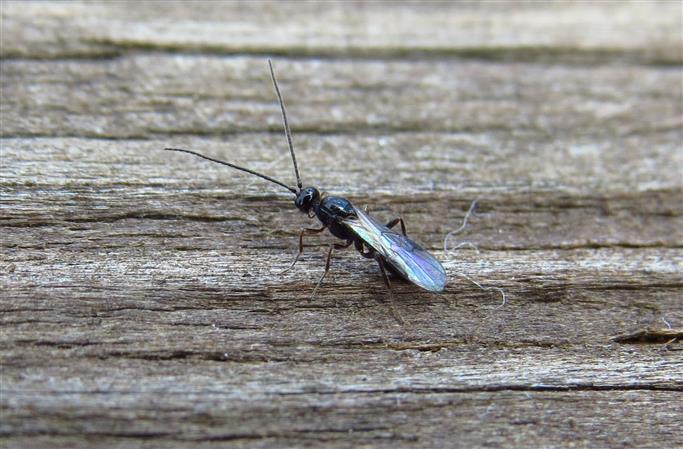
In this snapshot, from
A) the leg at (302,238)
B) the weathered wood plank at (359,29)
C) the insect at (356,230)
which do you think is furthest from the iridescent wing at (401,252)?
the weathered wood plank at (359,29)

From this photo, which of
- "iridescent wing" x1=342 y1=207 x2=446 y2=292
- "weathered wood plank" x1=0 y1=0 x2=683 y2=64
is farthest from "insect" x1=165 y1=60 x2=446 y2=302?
"weathered wood plank" x1=0 y1=0 x2=683 y2=64

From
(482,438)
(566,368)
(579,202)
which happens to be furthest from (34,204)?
(579,202)

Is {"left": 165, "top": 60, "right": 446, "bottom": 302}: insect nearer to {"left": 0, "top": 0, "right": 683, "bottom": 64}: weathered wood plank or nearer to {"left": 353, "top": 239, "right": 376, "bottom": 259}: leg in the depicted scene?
{"left": 353, "top": 239, "right": 376, "bottom": 259}: leg

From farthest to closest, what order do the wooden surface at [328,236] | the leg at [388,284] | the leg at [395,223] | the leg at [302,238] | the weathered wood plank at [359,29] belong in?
the weathered wood plank at [359,29] < the leg at [395,223] < the leg at [302,238] < the leg at [388,284] < the wooden surface at [328,236]

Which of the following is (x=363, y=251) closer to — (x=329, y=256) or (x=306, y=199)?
(x=329, y=256)

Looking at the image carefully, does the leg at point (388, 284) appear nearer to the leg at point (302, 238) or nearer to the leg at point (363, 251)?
the leg at point (363, 251)

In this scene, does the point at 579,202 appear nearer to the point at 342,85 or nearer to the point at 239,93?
the point at 342,85

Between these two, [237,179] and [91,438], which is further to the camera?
[237,179]
